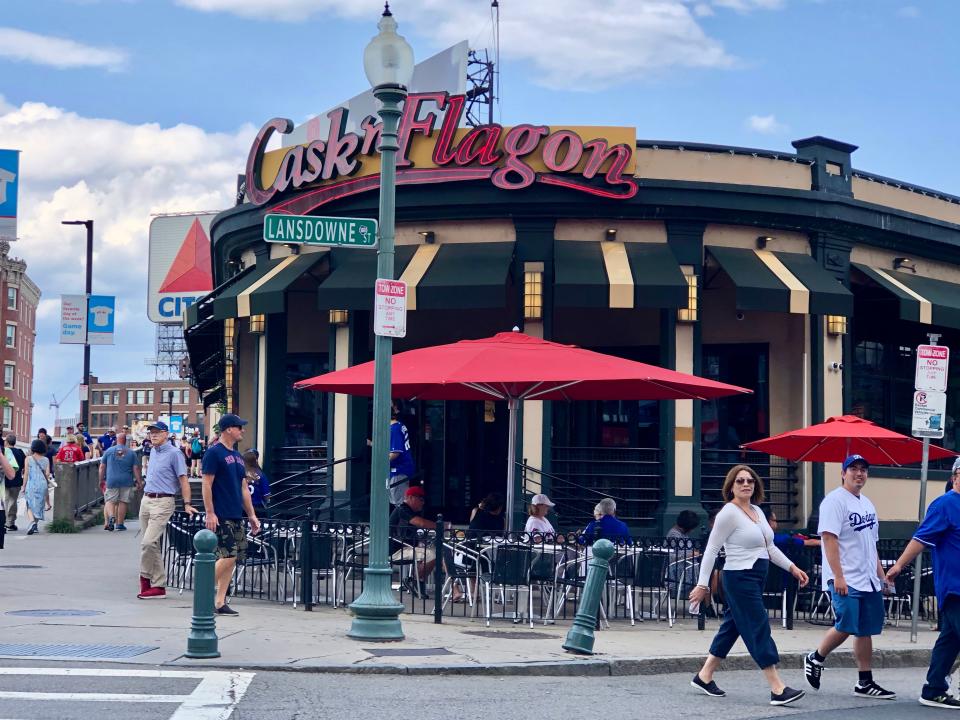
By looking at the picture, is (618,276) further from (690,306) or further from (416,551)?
(416,551)

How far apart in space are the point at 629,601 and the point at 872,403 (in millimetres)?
10515

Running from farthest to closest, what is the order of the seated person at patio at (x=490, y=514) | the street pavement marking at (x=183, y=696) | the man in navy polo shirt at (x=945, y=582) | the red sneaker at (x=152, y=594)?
the seated person at patio at (x=490, y=514), the red sneaker at (x=152, y=594), the man in navy polo shirt at (x=945, y=582), the street pavement marking at (x=183, y=696)

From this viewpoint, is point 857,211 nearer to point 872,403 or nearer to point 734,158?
point 734,158

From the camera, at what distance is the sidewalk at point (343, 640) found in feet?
33.3

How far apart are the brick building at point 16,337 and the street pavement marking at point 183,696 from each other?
91.1 metres

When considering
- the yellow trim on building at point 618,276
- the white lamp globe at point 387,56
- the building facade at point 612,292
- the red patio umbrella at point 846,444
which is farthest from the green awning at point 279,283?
the white lamp globe at point 387,56

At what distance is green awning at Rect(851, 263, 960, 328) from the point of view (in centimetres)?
1991

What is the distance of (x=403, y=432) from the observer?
56.3 feet

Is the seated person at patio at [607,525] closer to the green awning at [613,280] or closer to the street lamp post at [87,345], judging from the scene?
the green awning at [613,280]

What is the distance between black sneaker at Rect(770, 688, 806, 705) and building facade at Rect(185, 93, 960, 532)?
9393 millimetres

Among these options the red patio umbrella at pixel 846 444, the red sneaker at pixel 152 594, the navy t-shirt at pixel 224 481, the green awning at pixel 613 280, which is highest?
the green awning at pixel 613 280

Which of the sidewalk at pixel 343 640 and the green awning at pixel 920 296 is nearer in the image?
the sidewalk at pixel 343 640

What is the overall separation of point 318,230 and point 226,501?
3.08 metres

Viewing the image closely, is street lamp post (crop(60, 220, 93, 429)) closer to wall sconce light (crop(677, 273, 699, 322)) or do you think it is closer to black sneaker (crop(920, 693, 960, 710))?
wall sconce light (crop(677, 273, 699, 322))
